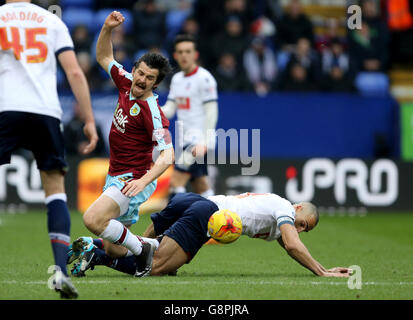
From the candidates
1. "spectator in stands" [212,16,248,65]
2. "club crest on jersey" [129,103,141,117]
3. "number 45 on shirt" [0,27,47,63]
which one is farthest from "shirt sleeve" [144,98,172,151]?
"spectator in stands" [212,16,248,65]

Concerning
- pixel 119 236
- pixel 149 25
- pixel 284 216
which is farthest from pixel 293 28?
pixel 119 236

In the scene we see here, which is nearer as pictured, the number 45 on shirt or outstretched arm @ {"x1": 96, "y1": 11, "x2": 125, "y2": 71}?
the number 45 on shirt

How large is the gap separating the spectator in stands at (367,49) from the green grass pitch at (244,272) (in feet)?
19.3

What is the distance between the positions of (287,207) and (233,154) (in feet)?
23.5

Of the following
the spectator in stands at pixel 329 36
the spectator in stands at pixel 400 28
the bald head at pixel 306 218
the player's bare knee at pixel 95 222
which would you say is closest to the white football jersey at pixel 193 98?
the bald head at pixel 306 218

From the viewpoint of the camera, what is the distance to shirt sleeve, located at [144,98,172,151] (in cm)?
661

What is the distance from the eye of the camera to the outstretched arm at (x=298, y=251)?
260 inches

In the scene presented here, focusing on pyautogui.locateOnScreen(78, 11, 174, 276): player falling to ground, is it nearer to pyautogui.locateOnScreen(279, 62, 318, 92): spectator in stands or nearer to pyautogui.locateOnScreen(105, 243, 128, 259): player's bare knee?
pyautogui.locateOnScreen(105, 243, 128, 259): player's bare knee

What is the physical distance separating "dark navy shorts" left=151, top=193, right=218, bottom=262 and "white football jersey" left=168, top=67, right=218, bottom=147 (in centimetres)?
327

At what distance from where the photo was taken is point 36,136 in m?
5.70

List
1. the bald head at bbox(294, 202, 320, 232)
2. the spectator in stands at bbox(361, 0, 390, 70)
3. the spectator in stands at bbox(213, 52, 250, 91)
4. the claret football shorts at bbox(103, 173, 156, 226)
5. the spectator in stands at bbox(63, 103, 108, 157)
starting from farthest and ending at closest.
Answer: the spectator in stands at bbox(361, 0, 390, 70), the spectator in stands at bbox(213, 52, 250, 91), the spectator in stands at bbox(63, 103, 108, 157), the bald head at bbox(294, 202, 320, 232), the claret football shorts at bbox(103, 173, 156, 226)

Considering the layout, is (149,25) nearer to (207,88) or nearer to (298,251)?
(207,88)

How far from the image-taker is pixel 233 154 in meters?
14.1
